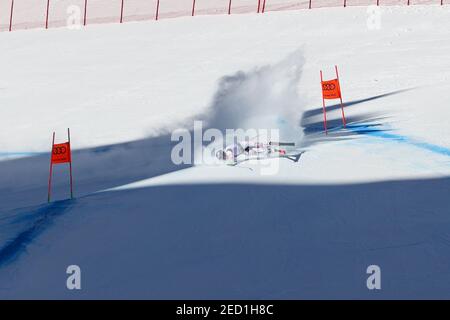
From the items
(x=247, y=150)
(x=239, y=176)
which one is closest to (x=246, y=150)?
(x=247, y=150)

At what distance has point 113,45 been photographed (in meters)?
29.3

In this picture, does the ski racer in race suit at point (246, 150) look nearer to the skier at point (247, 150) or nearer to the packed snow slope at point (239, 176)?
the skier at point (247, 150)

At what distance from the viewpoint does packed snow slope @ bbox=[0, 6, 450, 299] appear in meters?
9.16

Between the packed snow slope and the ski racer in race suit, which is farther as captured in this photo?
the ski racer in race suit

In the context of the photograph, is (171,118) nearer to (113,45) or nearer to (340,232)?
(340,232)

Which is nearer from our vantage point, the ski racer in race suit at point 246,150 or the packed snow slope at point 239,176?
the packed snow slope at point 239,176

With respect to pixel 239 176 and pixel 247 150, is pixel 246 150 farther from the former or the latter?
pixel 239 176

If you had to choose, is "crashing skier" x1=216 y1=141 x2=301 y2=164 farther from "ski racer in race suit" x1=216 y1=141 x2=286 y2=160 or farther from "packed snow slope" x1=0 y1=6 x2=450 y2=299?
"packed snow slope" x1=0 y1=6 x2=450 y2=299

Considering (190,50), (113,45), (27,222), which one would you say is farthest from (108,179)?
(113,45)

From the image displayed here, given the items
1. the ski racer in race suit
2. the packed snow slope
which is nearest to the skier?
the ski racer in race suit

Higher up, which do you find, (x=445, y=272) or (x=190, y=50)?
(x=190, y=50)

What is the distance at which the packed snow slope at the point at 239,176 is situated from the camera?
30.1ft

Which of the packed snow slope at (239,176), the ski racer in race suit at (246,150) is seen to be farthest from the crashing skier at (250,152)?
the packed snow slope at (239,176)
